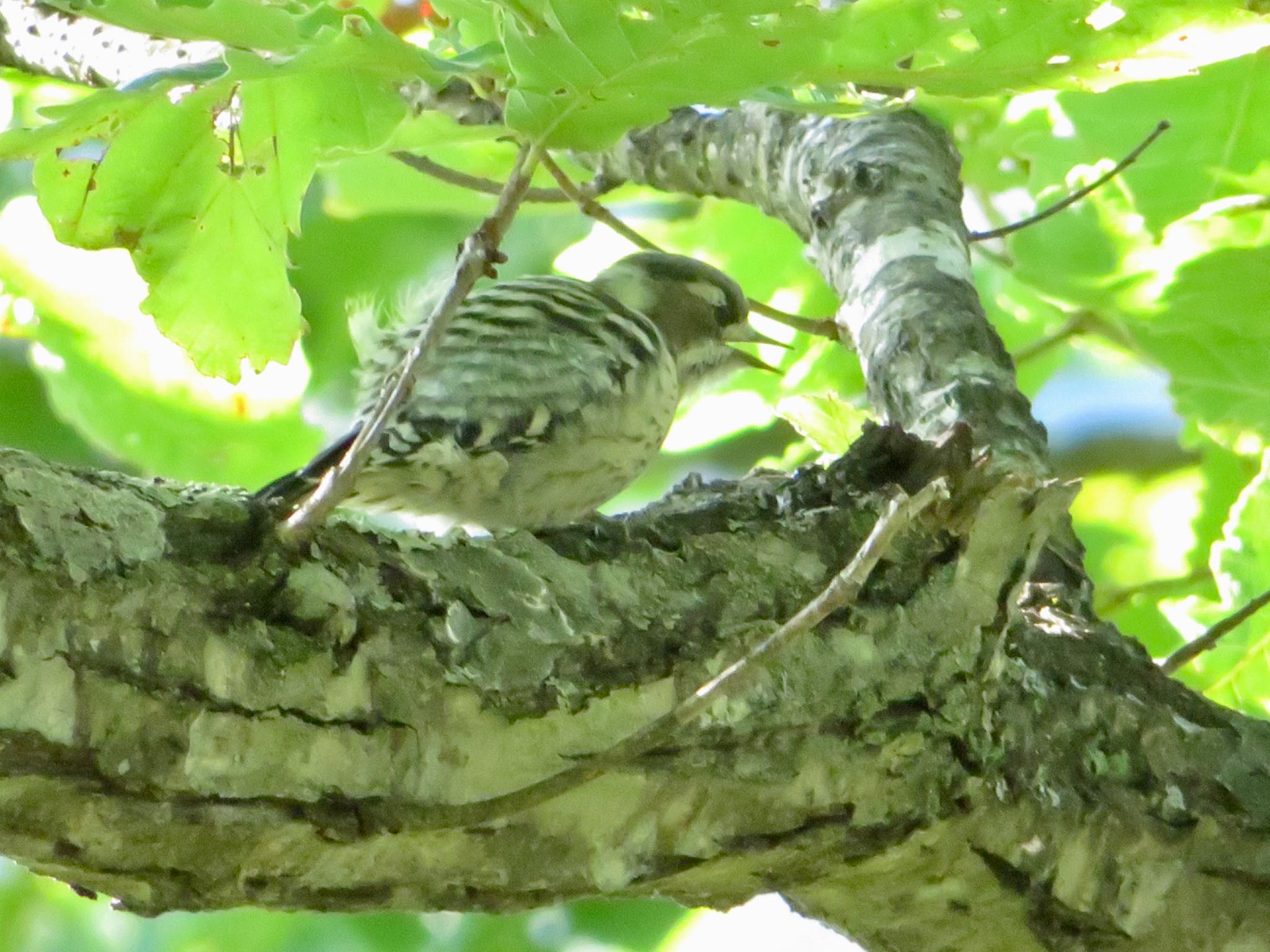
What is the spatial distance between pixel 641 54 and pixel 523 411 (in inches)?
33.4

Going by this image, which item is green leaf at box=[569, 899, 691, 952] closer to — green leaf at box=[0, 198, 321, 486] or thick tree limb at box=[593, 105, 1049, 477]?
green leaf at box=[0, 198, 321, 486]

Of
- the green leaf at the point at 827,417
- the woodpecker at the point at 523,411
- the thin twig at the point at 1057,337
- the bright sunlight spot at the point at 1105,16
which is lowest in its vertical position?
the bright sunlight spot at the point at 1105,16

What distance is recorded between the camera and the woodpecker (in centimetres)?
193

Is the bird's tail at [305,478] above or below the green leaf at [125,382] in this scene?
below

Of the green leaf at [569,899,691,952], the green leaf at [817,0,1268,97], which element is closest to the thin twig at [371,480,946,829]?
the green leaf at [817,0,1268,97]

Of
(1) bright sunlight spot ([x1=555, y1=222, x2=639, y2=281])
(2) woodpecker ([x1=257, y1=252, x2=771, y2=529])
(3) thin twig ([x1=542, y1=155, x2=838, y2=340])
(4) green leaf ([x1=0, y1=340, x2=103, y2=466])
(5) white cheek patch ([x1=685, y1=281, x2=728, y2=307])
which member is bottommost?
(2) woodpecker ([x1=257, y1=252, x2=771, y2=529])

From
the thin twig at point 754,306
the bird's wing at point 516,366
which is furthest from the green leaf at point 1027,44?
the thin twig at point 754,306

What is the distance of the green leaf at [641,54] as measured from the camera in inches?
45.2

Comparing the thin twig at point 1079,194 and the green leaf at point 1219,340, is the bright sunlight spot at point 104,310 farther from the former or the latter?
the green leaf at point 1219,340

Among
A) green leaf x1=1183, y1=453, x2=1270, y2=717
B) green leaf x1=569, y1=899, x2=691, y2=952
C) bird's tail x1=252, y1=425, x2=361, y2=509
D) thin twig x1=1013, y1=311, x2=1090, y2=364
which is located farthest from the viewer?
green leaf x1=569, y1=899, x2=691, y2=952

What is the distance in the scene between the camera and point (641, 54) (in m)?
1.17

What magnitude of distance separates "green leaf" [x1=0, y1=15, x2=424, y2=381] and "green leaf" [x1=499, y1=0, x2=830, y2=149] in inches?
3.8

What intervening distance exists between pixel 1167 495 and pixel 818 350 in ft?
2.77

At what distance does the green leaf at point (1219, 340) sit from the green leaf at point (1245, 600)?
0.28 feet
